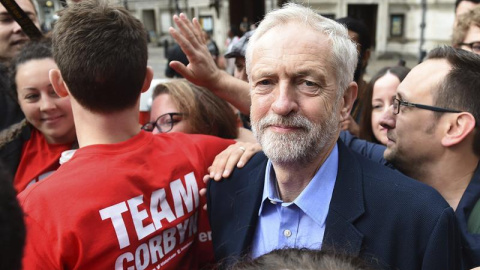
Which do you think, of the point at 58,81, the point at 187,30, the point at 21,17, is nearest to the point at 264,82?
the point at 187,30

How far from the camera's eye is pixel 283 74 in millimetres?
1560

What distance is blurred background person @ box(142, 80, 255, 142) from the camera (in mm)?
2527

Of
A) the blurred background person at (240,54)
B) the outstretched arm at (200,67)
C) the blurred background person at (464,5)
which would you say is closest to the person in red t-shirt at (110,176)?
the outstretched arm at (200,67)

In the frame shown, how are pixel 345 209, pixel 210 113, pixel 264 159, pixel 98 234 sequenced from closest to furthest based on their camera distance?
1. pixel 98 234
2. pixel 345 209
3. pixel 264 159
4. pixel 210 113

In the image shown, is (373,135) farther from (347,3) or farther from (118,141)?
(347,3)

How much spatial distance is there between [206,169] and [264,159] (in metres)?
0.27

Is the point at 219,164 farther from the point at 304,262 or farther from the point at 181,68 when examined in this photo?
the point at 304,262

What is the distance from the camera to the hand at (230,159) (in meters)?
1.81

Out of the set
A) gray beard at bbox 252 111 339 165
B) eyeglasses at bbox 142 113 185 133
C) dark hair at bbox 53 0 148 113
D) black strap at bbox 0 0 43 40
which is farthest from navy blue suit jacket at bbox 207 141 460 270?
black strap at bbox 0 0 43 40

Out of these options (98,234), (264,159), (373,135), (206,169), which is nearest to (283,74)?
(264,159)

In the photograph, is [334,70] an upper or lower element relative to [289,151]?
upper

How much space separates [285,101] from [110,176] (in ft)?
2.27

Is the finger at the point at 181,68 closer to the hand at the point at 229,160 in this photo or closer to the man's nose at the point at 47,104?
the hand at the point at 229,160

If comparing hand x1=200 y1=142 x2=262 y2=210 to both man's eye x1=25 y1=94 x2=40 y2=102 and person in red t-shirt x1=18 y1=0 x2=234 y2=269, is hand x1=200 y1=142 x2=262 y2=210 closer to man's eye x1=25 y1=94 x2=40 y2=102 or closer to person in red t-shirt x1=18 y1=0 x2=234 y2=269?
person in red t-shirt x1=18 y1=0 x2=234 y2=269
